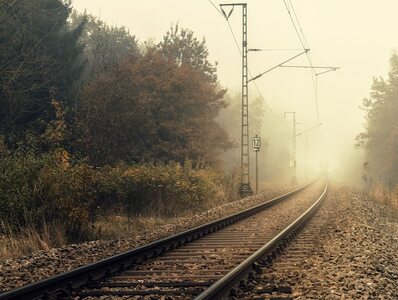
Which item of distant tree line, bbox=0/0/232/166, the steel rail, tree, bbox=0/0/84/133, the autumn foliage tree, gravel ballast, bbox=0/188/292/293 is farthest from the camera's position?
the autumn foliage tree

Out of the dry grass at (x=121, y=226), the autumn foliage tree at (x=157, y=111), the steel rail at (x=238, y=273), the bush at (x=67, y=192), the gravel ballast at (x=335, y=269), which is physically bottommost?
the dry grass at (x=121, y=226)

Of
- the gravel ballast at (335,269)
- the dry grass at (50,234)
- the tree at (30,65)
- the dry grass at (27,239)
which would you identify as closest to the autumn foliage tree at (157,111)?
the tree at (30,65)

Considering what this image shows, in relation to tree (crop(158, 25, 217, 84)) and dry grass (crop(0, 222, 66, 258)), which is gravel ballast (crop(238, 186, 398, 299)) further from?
tree (crop(158, 25, 217, 84))

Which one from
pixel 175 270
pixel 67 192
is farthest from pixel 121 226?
pixel 175 270

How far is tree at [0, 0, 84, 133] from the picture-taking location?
76.8 ft

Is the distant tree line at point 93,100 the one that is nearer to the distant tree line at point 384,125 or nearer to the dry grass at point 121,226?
the dry grass at point 121,226

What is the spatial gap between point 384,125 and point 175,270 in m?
64.7

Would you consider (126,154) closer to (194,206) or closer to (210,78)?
(194,206)

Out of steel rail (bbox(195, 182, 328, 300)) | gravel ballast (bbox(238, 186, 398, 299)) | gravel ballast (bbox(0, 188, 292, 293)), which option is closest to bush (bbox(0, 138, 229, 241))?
gravel ballast (bbox(0, 188, 292, 293))

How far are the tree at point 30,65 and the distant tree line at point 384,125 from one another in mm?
43234

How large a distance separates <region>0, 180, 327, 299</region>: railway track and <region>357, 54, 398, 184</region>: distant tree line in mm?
54145

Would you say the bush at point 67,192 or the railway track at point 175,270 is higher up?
the bush at point 67,192

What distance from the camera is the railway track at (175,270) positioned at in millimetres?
6695

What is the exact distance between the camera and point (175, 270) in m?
8.33
